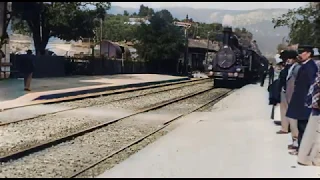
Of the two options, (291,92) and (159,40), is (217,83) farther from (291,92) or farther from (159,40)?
Answer: (291,92)

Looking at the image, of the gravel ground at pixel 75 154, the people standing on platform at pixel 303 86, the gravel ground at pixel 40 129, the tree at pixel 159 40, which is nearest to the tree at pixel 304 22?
the gravel ground at pixel 40 129

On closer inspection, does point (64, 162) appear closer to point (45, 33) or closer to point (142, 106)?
point (142, 106)

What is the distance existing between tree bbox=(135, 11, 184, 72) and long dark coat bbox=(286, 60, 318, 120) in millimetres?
50062

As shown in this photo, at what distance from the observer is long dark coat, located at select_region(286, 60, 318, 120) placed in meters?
8.34

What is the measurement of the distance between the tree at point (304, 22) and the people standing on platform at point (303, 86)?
476 inches

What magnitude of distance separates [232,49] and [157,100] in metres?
13.8

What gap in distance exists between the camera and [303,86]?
845 cm

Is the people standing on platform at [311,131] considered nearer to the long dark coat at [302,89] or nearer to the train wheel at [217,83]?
the long dark coat at [302,89]

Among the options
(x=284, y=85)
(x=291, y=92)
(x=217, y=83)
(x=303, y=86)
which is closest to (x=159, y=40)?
(x=217, y=83)

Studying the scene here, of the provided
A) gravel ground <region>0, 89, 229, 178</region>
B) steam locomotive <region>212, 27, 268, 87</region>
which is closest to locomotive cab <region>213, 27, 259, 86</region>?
steam locomotive <region>212, 27, 268, 87</region>

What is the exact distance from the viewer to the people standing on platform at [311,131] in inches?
311

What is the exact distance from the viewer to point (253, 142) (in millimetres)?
10672

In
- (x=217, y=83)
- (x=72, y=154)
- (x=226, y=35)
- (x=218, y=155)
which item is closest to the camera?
(x=218, y=155)

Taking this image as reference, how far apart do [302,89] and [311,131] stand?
0.75m
